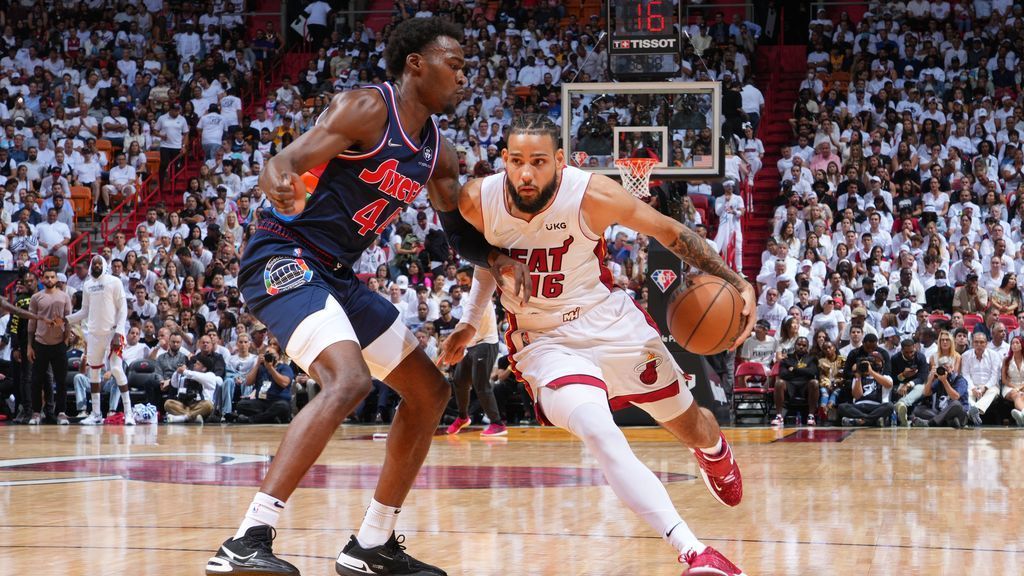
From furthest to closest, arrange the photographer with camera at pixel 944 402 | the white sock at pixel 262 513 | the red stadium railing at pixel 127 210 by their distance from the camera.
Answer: the red stadium railing at pixel 127 210, the photographer with camera at pixel 944 402, the white sock at pixel 262 513

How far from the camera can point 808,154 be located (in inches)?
708

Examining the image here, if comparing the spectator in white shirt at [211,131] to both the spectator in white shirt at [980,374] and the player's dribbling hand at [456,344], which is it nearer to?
the spectator in white shirt at [980,374]

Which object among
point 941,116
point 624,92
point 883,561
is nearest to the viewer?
point 883,561

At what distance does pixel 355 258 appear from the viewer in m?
4.45

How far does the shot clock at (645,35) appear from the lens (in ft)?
38.8

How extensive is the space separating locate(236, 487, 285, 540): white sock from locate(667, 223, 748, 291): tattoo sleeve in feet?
5.51

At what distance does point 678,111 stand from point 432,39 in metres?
8.23

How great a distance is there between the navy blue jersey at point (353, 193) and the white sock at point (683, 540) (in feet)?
4.77

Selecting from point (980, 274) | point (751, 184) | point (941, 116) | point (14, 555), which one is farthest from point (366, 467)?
point (941, 116)

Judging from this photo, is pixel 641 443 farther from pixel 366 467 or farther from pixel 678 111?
pixel 678 111

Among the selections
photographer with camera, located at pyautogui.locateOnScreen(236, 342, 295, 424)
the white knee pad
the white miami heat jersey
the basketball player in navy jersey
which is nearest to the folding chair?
photographer with camera, located at pyautogui.locateOnScreen(236, 342, 295, 424)

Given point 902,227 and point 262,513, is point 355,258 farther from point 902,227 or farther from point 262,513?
point 902,227

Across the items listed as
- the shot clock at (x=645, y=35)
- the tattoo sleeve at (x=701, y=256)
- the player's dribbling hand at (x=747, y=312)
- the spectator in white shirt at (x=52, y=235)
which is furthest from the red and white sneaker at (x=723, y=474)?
the spectator in white shirt at (x=52, y=235)

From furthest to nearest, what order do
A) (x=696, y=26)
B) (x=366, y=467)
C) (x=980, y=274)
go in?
(x=696, y=26) < (x=980, y=274) < (x=366, y=467)
